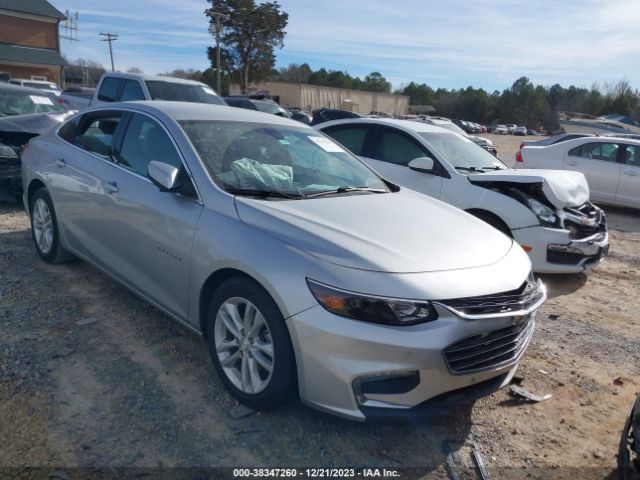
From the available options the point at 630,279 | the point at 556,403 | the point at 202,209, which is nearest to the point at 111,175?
the point at 202,209

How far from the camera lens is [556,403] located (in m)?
3.32

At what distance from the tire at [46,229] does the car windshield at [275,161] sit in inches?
77.7

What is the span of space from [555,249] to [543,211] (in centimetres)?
42

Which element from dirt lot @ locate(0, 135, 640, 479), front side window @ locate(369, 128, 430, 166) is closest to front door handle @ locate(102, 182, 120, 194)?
dirt lot @ locate(0, 135, 640, 479)

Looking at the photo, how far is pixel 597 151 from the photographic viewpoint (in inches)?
410

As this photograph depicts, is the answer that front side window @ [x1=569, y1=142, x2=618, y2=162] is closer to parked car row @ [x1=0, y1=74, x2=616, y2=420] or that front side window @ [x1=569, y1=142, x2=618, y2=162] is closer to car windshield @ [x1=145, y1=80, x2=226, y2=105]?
car windshield @ [x1=145, y1=80, x2=226, y2=105]

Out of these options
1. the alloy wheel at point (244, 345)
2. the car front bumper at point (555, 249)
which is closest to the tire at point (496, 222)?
the car front bumper at point (555, 249)

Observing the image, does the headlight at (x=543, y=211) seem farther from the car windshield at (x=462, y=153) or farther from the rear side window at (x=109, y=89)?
the rear side window at (x=109, y=89)

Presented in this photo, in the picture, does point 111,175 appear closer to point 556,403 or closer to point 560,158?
point 556,403

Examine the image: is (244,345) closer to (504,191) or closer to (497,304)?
(497,304)

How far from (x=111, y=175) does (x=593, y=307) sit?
4498 millimetres

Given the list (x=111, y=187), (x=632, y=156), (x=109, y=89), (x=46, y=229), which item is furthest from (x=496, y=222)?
(x=109, y=89)

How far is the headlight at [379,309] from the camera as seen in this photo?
8.19 feet

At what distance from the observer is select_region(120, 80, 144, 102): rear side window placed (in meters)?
9.89
